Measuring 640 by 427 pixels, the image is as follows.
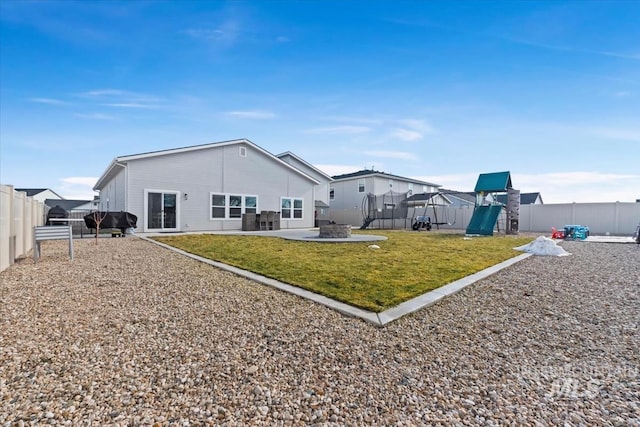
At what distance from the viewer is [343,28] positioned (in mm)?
11258

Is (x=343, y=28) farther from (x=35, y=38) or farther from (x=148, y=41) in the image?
(x=35, y=38)

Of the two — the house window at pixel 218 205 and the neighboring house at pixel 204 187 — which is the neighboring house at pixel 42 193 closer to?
the neighboring house at pixel 204 187

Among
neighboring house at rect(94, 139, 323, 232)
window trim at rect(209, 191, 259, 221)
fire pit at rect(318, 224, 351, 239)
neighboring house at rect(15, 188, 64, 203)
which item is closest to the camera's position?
fire pit at rect(318, 224, 351, 239)

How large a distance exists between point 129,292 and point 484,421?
5138 mm

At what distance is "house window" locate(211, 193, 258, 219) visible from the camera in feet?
63.1

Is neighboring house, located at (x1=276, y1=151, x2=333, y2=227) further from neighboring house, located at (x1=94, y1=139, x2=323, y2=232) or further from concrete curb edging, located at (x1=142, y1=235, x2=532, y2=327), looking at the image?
concrete curb edging, located at (x1=142, y1=235, x2=532, y2=327)

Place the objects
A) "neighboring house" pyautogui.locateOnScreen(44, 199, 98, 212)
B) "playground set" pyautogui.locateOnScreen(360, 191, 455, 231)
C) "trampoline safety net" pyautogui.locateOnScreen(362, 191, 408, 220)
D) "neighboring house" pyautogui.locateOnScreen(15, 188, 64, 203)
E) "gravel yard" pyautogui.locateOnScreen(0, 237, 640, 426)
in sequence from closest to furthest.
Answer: "gravel yard" pyautogui.locateOnScreen(0, 237, 640, 426)
"playground set" pyautogui.locateOnScreen(360, 191, 455, 231)
"trampoline safety net" pyautogui.locateOnScreen(362, 191, 408, 220)
"neighboring house" pyautogui.locateOnScreen(44, 199, 98, 212)
"neighboring house" pyautogui.locateOnScreen(15, 188, 64, 203)

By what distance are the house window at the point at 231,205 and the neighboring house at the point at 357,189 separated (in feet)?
38.4

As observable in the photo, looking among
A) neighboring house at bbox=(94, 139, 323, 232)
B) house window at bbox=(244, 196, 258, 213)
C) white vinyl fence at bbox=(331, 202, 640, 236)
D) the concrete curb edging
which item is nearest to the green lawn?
the concrete curb edging

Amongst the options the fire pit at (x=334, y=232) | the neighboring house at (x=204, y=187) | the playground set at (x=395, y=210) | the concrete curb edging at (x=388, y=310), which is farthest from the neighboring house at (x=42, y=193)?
the concrete curb edging at (x=388, y=310)

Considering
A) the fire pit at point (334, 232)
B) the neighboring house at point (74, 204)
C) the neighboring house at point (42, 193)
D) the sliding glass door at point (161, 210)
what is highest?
the neighboring house at point (42, 193)

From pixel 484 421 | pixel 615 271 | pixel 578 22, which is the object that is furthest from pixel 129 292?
pixel 578 22

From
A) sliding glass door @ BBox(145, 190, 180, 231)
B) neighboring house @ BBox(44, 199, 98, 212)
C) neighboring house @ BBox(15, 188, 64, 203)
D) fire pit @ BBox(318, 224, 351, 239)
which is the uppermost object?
neighboring house @ BBox(15, 188, 64, 203)

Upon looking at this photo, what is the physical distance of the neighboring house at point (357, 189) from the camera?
30.2 m
